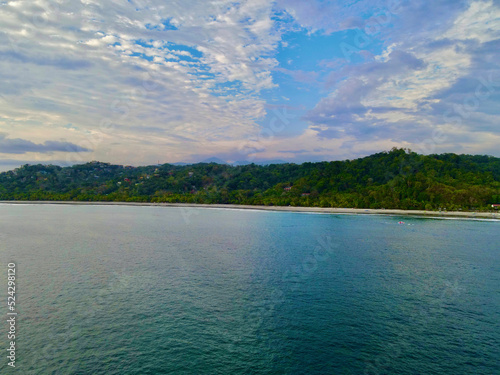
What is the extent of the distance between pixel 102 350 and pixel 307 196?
11537 cm

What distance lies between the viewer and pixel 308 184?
136375mm

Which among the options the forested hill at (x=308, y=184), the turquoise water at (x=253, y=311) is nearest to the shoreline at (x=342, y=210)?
the forested hill at (x=308, y=184)

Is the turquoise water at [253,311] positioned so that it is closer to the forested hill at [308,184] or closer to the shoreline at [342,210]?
the shoreline at [342,210]

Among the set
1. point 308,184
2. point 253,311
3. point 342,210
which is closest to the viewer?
point 253,311

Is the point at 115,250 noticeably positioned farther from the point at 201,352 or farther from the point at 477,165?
the point at 477,165

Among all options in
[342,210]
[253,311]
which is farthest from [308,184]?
[253,311]

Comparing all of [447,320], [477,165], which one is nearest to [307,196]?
[477,165]

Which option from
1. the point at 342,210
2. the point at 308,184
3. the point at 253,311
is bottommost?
the point at 253,311

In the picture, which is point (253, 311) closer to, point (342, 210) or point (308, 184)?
point (342, 210)

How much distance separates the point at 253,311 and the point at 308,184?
119 m

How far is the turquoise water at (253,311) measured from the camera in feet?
48.9

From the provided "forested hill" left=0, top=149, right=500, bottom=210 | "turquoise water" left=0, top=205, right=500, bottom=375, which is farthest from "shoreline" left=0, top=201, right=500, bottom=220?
"turquoise water" left=0, top=205, right=500, bottom=375

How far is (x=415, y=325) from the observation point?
18.7 m

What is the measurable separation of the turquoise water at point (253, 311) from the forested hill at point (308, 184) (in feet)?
237
